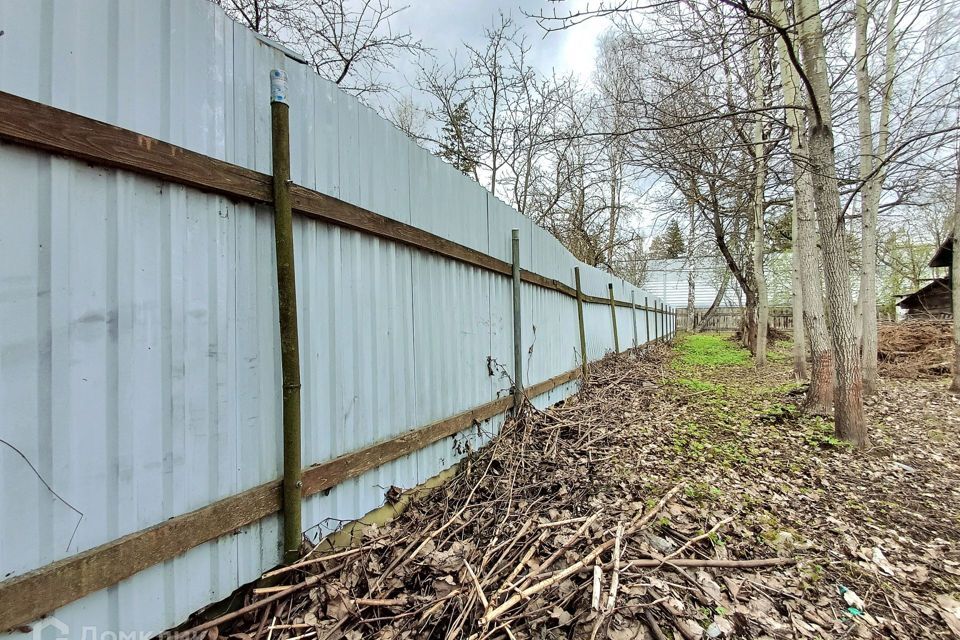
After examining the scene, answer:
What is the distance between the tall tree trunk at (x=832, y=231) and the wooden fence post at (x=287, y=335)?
4.97 meters

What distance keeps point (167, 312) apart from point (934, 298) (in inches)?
1046

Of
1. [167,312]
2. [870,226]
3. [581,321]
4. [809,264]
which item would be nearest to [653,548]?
[167,312]

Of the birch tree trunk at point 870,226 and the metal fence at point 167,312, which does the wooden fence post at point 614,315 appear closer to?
the birch tree trunk at point 870,226

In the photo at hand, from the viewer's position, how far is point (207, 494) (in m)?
1.60

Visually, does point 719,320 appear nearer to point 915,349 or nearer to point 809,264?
point 915,349

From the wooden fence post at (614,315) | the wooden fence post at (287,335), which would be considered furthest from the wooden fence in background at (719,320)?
the wooden fence post at (287,335)

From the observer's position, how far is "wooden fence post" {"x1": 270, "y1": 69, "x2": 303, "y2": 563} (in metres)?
1.85

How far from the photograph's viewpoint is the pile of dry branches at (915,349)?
9.11m

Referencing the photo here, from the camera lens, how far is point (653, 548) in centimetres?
232

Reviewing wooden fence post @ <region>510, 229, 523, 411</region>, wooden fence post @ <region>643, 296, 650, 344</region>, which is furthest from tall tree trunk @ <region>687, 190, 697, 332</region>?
wooden fence post @ <region>510, 229, 523, 411</region>

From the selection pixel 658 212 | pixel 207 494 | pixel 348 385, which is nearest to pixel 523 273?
pixel 348 385

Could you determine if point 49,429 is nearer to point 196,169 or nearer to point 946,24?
point 196,169

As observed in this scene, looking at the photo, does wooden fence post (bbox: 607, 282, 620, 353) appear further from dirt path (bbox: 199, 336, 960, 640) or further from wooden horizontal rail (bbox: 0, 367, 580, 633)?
wooden horizontal rail (bbox: 0, 367, 580, 633)

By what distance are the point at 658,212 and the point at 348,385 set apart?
1086cm
